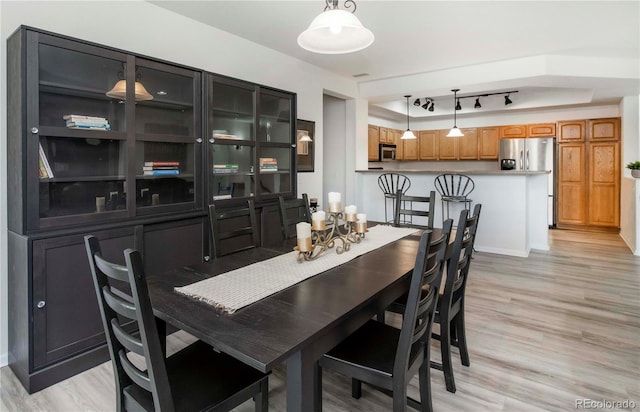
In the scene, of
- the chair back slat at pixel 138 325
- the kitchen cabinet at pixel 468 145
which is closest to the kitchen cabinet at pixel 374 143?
the kitchen cabinet at pixel 468 145

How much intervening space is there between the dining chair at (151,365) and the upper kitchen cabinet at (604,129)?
302 inches

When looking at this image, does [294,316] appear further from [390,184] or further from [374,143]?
[374,143]

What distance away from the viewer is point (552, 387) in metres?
2.06

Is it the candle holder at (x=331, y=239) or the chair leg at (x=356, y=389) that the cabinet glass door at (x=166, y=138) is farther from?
the chair leg at (x=356, y=389)

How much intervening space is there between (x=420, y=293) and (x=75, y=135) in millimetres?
2122

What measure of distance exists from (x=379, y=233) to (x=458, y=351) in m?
0.95

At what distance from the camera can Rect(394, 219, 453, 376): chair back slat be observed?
4.31ft

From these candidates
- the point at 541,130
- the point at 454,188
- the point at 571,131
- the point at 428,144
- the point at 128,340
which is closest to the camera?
the point at 128,340

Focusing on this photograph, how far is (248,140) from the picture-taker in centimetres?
329

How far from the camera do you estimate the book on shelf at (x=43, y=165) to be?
2.06 meters

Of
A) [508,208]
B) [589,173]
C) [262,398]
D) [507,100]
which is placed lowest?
[262,398]

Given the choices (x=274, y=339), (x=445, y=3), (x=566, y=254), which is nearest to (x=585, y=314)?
(x=566, y=254)

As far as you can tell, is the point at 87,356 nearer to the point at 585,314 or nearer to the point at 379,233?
the point at 379,233

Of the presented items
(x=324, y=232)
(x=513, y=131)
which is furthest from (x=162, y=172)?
(x=513, y=131)
